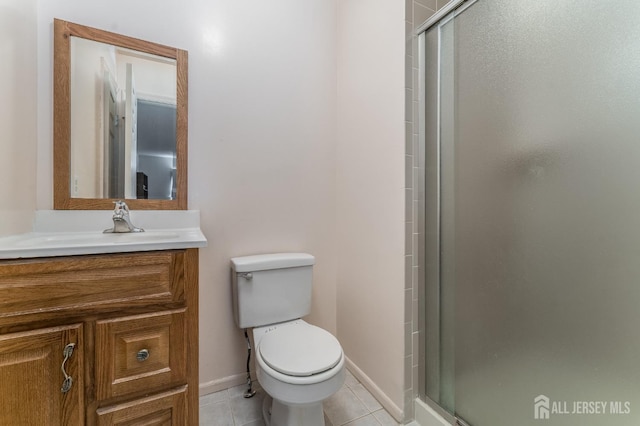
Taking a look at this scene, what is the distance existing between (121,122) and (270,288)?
1.06 m

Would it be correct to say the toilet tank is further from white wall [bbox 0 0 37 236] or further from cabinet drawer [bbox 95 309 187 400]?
white wall [bbox 0 0 37 236]

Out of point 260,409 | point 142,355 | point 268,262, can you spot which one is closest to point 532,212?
point 268,262

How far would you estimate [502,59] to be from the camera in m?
0.98

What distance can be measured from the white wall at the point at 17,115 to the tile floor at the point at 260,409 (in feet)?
3.70

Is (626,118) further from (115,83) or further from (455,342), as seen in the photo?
(115,83)

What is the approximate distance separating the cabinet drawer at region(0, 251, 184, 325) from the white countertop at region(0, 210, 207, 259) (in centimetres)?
3

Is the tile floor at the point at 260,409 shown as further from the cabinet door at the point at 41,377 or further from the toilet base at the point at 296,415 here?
the cabinet door at the point at 41,377

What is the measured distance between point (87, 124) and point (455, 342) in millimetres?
1869

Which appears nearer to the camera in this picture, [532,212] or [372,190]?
[532,212]

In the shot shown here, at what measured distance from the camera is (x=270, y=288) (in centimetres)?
137

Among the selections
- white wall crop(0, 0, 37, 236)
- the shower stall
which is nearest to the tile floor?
the shower stall

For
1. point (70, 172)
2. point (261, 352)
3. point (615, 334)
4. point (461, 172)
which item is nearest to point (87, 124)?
point (70, 172)

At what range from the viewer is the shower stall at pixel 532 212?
73cm

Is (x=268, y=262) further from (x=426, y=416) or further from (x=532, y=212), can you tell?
(x=532, y=212)
